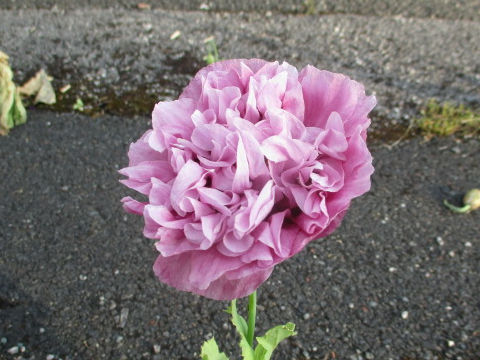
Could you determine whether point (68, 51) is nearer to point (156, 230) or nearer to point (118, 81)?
point (118, 81)

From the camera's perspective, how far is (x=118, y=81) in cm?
265

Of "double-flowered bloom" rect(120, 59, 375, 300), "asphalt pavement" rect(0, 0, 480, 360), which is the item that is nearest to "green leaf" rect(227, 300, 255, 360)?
"double-flowered bloom" rect(120, 59, 375, 300)

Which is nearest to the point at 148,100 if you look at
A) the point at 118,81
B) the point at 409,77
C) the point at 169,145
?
the point at 118,81

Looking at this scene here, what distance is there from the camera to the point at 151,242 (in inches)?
73.4

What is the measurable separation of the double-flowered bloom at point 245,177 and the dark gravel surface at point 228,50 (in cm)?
167

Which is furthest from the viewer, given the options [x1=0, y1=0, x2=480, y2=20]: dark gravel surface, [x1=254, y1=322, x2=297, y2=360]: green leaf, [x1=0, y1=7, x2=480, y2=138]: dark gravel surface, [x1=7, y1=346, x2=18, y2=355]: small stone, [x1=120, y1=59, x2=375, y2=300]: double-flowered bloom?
[x1=0, y1=0, x2=480, y2=20]: dark gravel surface

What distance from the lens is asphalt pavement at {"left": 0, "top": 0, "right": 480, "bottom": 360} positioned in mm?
1593

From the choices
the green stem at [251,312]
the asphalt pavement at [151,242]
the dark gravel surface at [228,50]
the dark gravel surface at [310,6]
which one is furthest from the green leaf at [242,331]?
the dark gravel surface at [310,6]

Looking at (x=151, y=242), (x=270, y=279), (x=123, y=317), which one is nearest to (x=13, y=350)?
(x=123, y=317)

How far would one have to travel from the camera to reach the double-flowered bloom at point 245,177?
2.23 feet

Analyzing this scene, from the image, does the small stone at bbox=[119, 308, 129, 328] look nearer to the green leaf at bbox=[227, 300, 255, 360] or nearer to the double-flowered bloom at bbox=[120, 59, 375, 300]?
the green leaf at bbox=[227, 300, 255, 360]

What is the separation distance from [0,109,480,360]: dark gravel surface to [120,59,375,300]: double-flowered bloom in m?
0.93

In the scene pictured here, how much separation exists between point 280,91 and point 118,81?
203cm

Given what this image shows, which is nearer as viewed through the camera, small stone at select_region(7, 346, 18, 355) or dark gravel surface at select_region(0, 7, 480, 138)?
small stone at select_region(7, 346, 18, 355)
